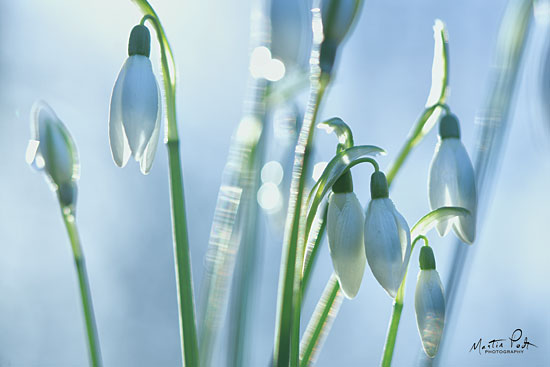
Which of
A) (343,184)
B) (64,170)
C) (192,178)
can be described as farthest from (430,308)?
(192,178)

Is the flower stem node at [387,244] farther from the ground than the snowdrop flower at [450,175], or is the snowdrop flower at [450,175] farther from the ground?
the snowdrop flower at [450,175]

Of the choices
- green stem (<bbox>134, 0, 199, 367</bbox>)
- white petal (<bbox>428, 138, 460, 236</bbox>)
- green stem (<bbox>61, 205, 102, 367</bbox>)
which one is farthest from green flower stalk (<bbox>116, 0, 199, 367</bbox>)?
white petal (<bbox>428, 138, 460, 236</bbox>)

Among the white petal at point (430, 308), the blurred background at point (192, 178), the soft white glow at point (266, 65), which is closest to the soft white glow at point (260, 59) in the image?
the soft white glow at point (266, 65)

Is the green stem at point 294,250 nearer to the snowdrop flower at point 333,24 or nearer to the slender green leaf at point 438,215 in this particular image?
the snowdrop flower at point 333,24

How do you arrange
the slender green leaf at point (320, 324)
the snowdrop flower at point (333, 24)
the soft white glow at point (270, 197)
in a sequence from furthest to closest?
1. the soft white glow at point (270, 197)
2. the slender green leaf at point (320, 324)
3. the snowdrop flower at point (333, 24)

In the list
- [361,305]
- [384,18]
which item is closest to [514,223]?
[361,305]

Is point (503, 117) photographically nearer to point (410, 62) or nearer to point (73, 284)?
point (410, 62)

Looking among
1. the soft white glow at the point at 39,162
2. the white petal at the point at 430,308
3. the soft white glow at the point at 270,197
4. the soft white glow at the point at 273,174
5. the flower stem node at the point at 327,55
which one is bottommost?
the white petal at the point at 430,308
